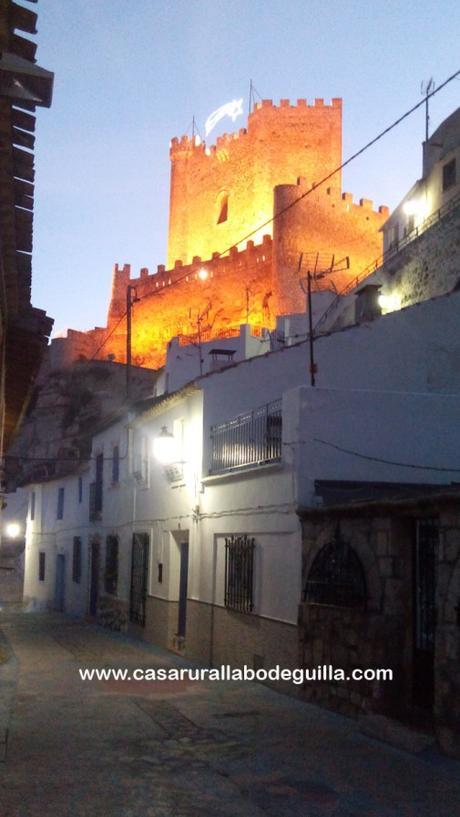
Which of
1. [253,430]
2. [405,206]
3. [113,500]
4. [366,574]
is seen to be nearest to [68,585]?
[113,500]

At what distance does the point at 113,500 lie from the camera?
21.3m

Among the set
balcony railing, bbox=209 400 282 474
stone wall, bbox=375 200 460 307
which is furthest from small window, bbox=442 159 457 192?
balcony railing, bbox=209 400 282 474

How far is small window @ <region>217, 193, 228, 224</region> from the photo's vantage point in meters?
61.4

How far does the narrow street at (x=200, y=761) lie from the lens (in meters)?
5.99

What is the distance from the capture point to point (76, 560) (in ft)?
83.4

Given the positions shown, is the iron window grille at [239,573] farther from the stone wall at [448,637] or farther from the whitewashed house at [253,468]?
the stone wall at [448,637]

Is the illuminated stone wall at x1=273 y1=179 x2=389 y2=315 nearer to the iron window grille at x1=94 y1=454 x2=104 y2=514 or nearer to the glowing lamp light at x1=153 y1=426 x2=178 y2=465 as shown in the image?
the iron window grille at x1=94 y1=454 x2=104 y2=514

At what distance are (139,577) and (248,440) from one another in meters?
6.46

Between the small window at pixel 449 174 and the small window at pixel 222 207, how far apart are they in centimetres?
3687

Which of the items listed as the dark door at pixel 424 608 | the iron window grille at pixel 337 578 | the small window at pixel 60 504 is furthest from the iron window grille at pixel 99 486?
the dark door at pixel 424 608

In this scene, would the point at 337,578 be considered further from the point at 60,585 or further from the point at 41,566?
the point at 41,566

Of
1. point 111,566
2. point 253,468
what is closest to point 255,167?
point 111,566

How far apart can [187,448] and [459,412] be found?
5.68m

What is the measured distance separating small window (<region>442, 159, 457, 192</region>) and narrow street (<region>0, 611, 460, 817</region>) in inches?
732
